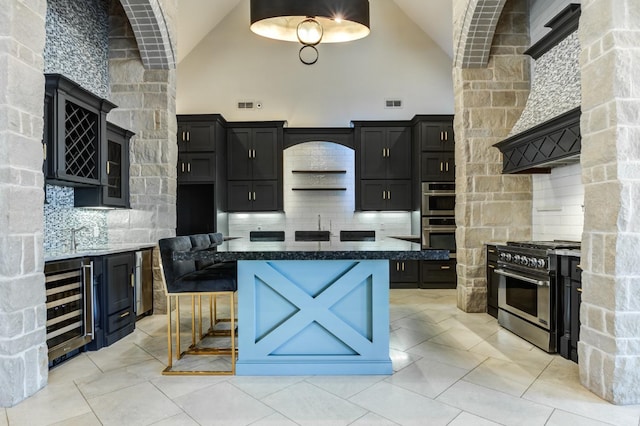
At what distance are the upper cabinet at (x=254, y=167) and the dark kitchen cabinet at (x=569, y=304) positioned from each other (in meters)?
4.21

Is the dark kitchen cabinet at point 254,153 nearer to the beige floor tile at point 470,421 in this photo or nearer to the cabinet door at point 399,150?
the cabinet door at point 399,150

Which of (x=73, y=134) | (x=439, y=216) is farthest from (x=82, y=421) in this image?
(x=439, y=216)

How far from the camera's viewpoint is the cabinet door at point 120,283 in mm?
3410

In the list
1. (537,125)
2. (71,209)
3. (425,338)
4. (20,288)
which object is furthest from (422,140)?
(20,288)

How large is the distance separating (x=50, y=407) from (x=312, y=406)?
154 cm

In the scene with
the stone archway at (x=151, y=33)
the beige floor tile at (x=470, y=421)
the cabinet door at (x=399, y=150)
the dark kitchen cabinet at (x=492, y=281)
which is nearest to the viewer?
the beige floor tile at (x=470, y=421)

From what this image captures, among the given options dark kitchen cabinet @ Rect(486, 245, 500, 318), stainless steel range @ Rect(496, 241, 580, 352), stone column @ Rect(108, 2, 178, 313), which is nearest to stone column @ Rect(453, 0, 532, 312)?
dark kitchen cabinet @ Rect(486, 245, 500, 318)

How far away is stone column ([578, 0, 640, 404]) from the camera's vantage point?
2.23 m

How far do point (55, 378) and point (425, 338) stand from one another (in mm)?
2944

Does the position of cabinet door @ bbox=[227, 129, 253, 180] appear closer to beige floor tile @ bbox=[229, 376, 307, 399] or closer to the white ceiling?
the white ceiling

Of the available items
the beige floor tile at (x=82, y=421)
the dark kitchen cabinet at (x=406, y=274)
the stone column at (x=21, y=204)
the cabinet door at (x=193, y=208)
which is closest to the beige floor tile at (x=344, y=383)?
the beige floor tile at (x=82, y=421)

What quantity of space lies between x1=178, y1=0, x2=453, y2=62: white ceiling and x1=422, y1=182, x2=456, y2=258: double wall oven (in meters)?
2.54

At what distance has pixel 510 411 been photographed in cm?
217

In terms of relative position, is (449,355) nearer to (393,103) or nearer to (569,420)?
(569,420)
